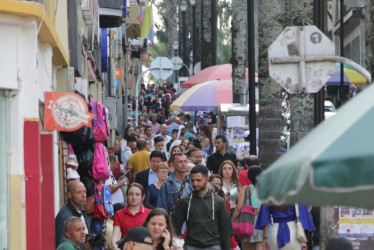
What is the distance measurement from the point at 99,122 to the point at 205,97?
1330 centimetres

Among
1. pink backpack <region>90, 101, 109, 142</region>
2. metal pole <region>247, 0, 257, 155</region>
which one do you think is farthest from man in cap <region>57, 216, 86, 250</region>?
metal pole <region>247, 0, 257, 155</region>

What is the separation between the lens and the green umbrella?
176 inches

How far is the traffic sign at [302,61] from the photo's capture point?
12164 mm

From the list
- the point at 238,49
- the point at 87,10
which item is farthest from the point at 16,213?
the point at 238,49

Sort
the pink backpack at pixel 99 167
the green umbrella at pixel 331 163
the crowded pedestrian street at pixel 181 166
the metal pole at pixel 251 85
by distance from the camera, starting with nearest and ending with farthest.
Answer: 1. the green umbrella at pixel 331 163
2. the crowded pedestrian street at pixel 181 166
3. the pink backpack at pixel 99 167
4. the metal pole at pixel 251 85

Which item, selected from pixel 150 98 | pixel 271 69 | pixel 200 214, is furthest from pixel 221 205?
pixel 150 98

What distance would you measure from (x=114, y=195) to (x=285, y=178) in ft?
37.8

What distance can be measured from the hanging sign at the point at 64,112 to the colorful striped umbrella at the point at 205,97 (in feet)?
53.7

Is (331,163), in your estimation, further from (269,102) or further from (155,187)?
(269,102)

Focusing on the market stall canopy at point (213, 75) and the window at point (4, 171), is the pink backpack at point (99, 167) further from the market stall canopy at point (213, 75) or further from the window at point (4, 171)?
the market stall canopy at point (213, 75)

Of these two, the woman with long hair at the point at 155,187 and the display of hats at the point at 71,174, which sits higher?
the display of hats at the point at 71,174

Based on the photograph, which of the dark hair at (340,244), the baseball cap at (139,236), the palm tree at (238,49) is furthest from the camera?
the palm tree at (238,49)

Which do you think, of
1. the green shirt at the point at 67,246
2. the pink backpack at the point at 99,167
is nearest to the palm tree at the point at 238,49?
the pink backpack at the point at 99,167

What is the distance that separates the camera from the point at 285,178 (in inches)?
184
